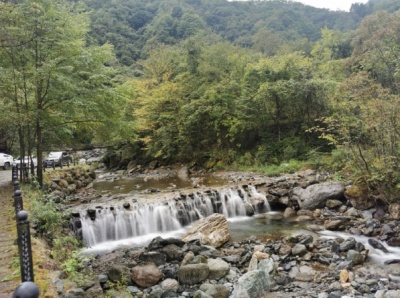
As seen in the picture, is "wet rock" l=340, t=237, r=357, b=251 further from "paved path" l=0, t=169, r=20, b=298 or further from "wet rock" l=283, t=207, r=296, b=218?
"paved path" l=0, t=169, r=20, b=298

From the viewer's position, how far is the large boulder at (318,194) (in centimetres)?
1320

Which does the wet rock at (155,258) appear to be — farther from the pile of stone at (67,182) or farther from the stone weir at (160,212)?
the pile of stone at (67,182)

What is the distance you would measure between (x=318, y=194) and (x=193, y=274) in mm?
7973

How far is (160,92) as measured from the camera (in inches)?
921

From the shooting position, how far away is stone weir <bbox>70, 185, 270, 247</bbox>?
11555 mm

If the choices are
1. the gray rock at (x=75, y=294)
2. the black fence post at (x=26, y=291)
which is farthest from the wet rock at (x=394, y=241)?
the black fence post at (x=26, y=291)

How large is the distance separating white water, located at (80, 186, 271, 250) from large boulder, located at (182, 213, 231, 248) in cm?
194

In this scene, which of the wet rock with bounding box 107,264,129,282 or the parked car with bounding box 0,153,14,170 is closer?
the wet rock with bounding box 107,264,129,282

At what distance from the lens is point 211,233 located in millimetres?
10281

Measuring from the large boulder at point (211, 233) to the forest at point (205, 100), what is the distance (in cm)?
565

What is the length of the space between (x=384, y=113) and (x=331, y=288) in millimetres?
6632

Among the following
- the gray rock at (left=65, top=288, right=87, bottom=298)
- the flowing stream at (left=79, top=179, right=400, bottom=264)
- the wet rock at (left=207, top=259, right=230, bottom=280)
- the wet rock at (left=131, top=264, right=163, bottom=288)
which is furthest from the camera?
the flowing stream at (left=79, top=179, right=400, bottom=264)

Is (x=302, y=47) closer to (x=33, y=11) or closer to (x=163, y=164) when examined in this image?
(x=163, y=164)

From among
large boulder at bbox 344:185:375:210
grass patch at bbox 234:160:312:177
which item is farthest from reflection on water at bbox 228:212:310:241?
grass patch at bbox 234:160:312:177
